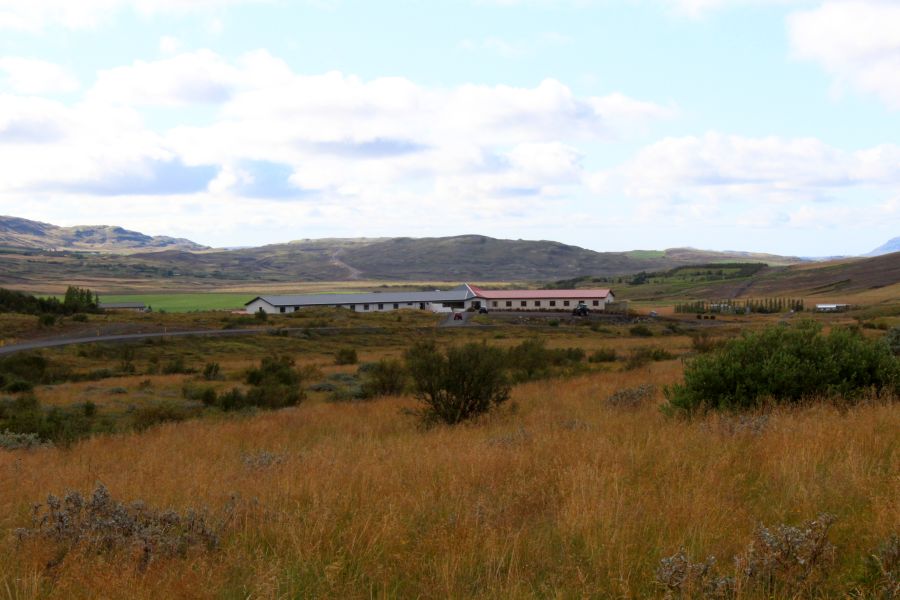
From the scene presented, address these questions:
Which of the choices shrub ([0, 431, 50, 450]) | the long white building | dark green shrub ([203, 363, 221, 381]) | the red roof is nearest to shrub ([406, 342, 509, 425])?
shrub ([0, 431, 50, 450])

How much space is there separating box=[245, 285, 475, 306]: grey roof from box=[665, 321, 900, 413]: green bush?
96.8 meters

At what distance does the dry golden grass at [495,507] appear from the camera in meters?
3.99

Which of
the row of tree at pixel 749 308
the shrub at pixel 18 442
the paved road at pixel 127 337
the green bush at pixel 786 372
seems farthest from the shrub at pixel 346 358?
the row of tree at pixel 749 308

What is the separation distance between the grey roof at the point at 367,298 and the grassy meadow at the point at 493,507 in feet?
316

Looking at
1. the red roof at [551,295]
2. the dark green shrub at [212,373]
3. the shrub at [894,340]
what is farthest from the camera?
the red roof at [551,295]

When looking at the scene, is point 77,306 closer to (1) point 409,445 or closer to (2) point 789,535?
(1) point 409,445

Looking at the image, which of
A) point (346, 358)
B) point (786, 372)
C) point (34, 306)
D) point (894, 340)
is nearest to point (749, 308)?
point (346, 358)

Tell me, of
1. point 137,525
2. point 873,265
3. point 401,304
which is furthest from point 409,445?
point 873,265

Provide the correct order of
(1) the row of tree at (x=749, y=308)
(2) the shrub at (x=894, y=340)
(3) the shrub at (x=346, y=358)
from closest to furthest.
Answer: (2) the shrub at (x=894, y=340) < (3) the shrub at (x=346, y=358) < (1) the row of tree at (x=749, y=308)

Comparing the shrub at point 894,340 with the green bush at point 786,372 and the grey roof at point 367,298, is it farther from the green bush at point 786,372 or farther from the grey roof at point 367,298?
the grey roof at point 367,298

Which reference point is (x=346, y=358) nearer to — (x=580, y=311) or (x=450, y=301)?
(x=580, y=311)

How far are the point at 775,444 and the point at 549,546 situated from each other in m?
3.67

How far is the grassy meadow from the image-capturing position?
13.0ft

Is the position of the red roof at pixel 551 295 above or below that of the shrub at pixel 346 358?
above
